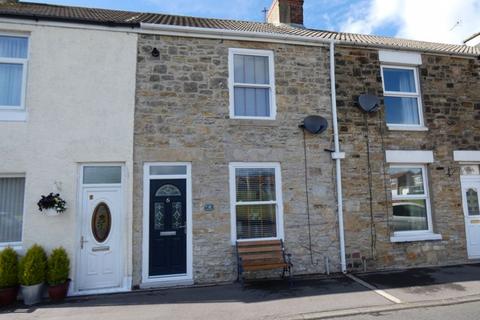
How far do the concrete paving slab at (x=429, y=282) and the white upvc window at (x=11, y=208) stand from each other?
7393mm

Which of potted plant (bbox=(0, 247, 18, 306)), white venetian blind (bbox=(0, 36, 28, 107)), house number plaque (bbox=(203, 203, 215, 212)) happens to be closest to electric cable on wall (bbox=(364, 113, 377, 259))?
house number plaque (bbox=(203, 203, 215, 212))

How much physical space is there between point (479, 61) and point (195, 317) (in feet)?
34.0

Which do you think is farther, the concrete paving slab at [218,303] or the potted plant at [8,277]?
the potted plant at [8,277]

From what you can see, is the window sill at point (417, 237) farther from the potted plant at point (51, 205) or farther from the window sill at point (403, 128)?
the potted plant at point (51, 205)

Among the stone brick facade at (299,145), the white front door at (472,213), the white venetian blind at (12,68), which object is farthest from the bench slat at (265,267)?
the white venetian blind at (12,68)

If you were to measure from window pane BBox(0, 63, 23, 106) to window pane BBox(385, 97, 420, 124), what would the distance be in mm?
8851

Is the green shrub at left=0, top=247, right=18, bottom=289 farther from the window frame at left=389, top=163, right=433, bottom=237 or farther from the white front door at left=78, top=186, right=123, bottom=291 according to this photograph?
the window frame at left=389, top=163, right=433, bottom=237

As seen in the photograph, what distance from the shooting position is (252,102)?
27.1 feet

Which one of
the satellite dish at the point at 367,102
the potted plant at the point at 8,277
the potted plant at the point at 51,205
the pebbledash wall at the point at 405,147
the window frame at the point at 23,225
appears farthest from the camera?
the satellite dish at the point at 367,102

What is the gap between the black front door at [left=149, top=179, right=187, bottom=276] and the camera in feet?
23.7

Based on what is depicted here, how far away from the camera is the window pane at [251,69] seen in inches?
327

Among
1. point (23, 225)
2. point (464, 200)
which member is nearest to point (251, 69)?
point (23, 225)

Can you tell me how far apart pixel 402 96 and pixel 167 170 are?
6572 millimetres

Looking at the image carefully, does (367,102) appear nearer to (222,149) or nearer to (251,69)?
(251,69)
